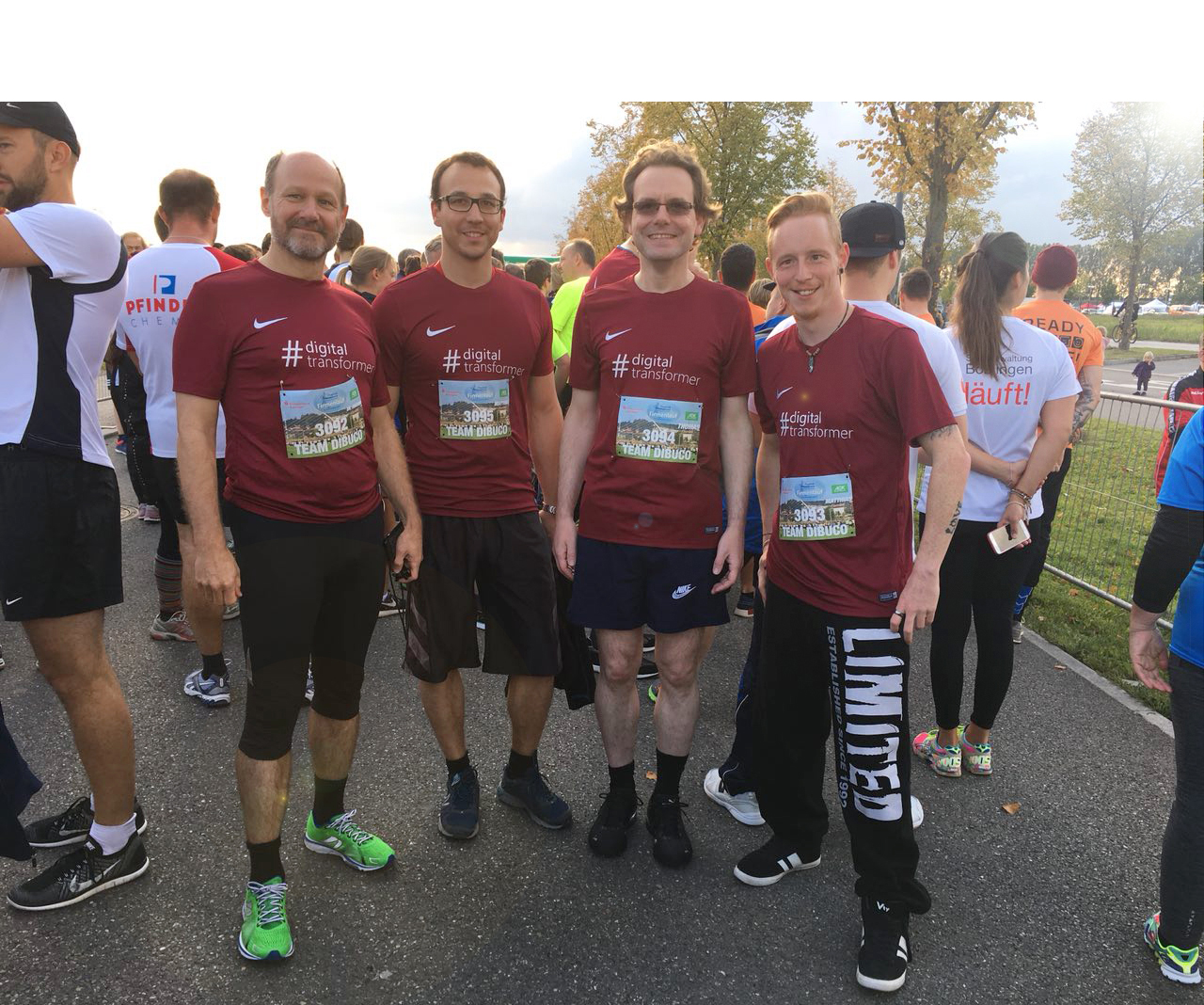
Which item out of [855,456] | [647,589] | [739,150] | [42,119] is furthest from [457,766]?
[739,150]

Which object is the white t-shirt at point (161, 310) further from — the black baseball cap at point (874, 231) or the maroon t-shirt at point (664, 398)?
the black baseball cap at point (874, 231)

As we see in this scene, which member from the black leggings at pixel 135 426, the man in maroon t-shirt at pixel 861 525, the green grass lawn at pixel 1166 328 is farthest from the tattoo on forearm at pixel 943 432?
the green grass lawn at pixel 1166 328

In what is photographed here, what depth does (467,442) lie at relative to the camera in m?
2.65

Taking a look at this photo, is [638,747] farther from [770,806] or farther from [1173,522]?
[1173,522]

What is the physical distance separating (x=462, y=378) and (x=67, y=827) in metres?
2.12

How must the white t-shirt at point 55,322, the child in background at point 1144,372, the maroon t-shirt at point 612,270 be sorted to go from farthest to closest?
the child in background at point 1144,372 < the maroon t-shirt at point 612,270 < the white t-shirt at point 55,322

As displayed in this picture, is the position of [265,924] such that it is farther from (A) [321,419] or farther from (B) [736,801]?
(B) [736,801]

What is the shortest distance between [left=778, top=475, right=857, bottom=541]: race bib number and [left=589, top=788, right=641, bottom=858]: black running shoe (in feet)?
3.92

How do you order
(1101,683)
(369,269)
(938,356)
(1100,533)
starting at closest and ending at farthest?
(938,356) < (1101,683) < (369,269) < (1100,533)

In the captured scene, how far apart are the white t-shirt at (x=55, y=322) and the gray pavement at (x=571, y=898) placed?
56.7 inches

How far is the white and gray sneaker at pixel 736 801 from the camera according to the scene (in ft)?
9.57

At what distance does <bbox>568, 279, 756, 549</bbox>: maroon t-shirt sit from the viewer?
2.48 metres

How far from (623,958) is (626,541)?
4.12 ft

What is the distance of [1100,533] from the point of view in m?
5.99
